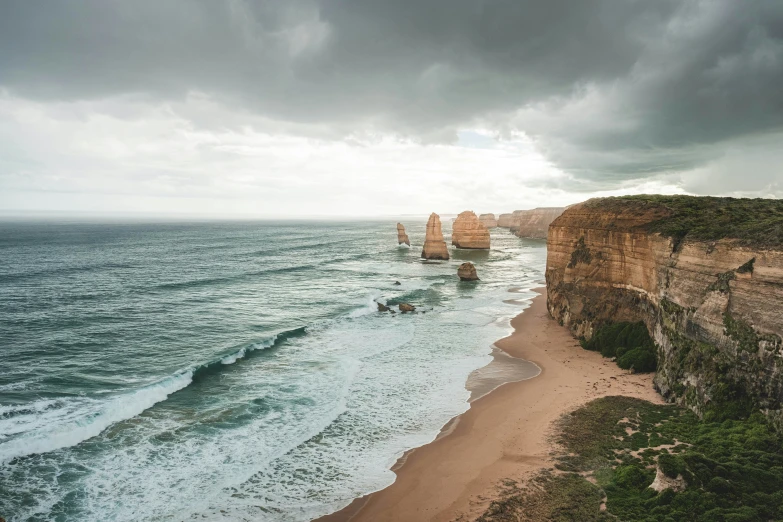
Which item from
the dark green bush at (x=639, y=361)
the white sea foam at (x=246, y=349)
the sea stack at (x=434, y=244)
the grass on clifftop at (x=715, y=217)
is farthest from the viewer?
the sea stack at (x=434, y=244)

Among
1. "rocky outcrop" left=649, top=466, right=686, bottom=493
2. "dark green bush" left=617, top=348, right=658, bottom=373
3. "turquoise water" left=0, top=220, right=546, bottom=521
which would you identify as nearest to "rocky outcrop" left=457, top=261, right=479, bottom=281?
"turquoise water" left=0, top=220, right=546, bottom=521

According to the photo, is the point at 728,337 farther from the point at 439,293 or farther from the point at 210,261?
the point at 210,261

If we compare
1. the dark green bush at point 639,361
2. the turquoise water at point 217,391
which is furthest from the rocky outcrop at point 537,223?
the dark green bush at point 639,361

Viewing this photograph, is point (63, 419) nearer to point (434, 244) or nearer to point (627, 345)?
point (627, 345)

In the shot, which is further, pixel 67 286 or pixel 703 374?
pixel 67 286

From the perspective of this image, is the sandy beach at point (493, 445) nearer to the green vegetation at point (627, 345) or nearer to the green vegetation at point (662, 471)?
the green vegetation at point (627, 345)

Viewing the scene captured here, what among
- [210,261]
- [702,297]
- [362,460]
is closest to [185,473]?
[362,460]

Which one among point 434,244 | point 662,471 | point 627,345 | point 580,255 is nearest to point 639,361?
point 627,345
